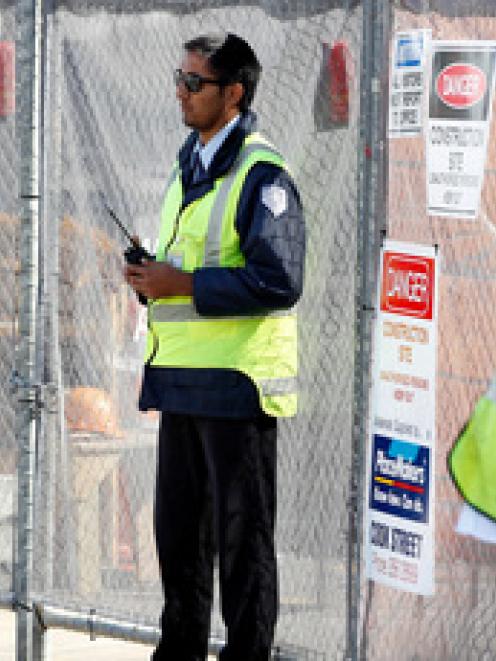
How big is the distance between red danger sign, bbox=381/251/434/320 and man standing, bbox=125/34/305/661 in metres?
0.32

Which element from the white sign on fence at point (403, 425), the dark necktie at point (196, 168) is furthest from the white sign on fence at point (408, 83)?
the dark necktie at point (196, 168)

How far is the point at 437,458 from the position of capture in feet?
18.3

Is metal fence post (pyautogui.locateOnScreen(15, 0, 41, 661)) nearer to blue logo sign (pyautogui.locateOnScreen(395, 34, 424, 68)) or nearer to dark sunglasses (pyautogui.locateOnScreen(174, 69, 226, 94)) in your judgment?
dark sunglasses (pyautogui.locateOnScreen(174, 69, 226, 94))

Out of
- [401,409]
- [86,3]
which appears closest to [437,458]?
[401,409]

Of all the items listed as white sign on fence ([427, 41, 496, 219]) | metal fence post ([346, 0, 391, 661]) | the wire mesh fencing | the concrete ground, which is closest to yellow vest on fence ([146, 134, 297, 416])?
metal fence post ([346, 0, 391, 661])

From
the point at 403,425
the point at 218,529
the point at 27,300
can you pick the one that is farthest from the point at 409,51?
the point at 27,300

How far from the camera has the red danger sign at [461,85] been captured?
5.40m

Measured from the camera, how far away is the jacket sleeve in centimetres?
539

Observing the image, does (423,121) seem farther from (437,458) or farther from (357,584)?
(357,584)

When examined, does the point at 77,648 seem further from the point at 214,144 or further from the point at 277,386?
the point at 214,144

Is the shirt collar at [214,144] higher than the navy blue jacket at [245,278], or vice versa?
the shirt collar at [214,144]

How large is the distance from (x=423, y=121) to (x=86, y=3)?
1734 millimetres

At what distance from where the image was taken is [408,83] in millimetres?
5633

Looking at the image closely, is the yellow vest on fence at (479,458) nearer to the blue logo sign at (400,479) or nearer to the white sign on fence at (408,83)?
the blue logo sign at (400,479)
